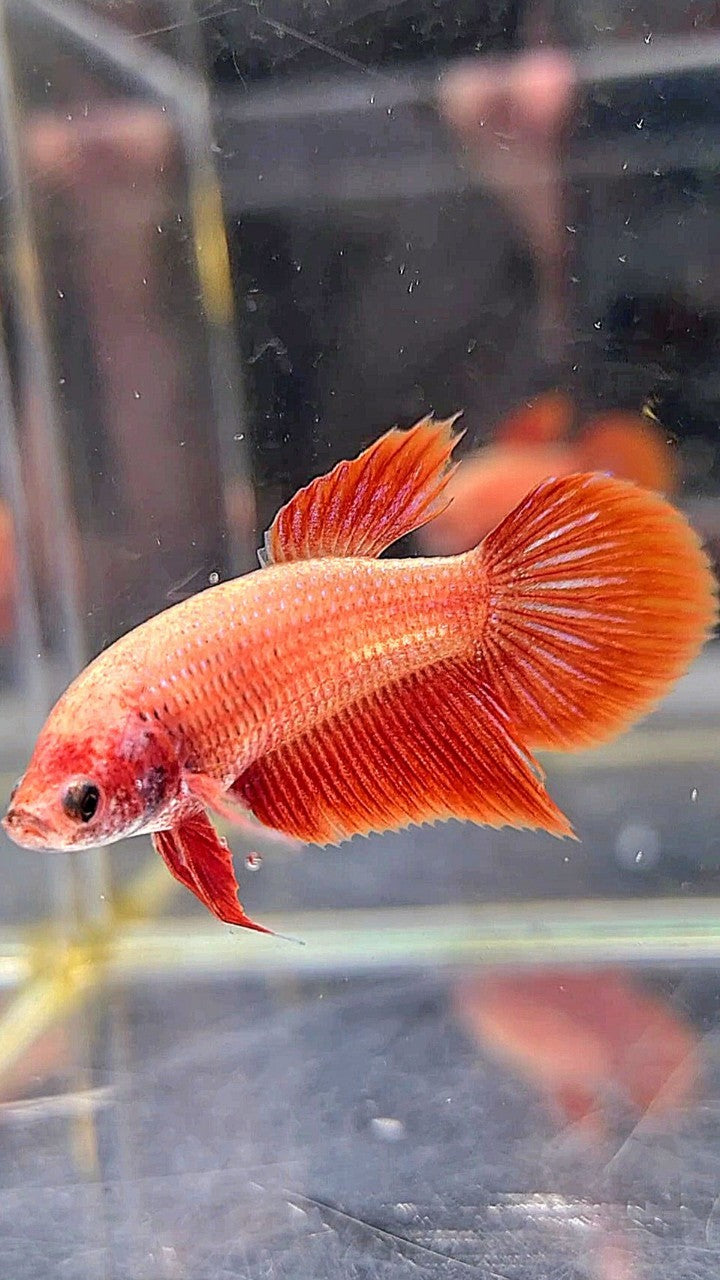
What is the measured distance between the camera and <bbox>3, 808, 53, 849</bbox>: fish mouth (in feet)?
1.98

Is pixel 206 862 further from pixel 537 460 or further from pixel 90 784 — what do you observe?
pixel 537 460

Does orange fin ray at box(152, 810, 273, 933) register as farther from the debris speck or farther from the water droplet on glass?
the water droplet on glass

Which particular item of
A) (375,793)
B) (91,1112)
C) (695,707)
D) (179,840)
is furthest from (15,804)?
(695,707)

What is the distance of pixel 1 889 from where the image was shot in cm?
143

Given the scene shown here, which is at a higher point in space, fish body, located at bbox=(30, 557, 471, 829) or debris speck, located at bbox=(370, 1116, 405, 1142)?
fish body, located at bbox=(30, 557, 471, 829)

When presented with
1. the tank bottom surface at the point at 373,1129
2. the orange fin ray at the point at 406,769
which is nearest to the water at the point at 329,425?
the tank bottom surface at the point at 373,1129

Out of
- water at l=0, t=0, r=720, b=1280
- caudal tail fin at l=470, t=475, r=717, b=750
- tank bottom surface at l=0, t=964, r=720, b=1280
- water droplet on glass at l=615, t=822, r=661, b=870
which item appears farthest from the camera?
water droplet on glass at l=615, t=822, r=661, b=870

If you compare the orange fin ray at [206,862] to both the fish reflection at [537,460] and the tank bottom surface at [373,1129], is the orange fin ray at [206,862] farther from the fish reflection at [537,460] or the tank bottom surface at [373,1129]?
the fish reflection at [537,460]

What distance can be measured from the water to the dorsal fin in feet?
1.43

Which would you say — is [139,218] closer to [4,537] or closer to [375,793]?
[4,537]

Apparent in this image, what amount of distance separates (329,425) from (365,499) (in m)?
0.45

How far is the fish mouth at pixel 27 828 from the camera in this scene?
602 mm

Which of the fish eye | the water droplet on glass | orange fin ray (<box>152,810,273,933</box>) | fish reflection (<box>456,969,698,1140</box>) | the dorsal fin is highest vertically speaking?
the dorsal fin

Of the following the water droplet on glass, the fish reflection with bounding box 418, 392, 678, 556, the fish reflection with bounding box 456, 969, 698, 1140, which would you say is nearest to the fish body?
the fish reflection with bounding box 418, 392, 678, 556
